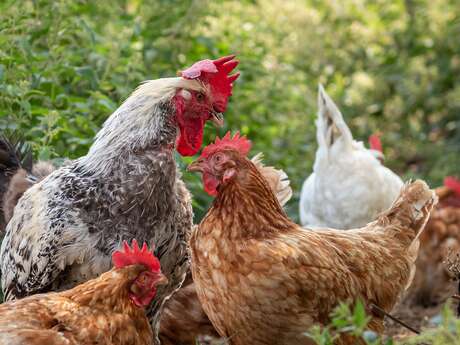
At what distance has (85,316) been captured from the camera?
14.4 feet

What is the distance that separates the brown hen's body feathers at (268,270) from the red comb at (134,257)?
35cm

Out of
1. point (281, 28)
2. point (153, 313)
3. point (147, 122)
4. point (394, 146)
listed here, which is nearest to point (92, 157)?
point (147, 122)

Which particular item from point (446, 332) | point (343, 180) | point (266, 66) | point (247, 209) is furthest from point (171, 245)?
point (266, 66)

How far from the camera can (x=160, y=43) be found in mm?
7980

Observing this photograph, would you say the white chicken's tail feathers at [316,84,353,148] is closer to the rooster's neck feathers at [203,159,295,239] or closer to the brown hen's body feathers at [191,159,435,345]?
the brown hen's body feathers at [191,159,435,345]

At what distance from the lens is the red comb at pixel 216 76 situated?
5199 millimetres

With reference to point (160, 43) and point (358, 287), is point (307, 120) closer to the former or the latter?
point (160, 43)

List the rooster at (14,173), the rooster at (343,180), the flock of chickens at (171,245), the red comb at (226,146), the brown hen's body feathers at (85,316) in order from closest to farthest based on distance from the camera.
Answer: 1. the brown hen's body feathers at (85,316)
2. the flock of chickens at (171,245)
3. the red comb at (226,146)
4. the rooster at (14,173)
5. the rooster at (343,180)

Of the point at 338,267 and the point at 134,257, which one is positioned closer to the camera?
the point at 134,257

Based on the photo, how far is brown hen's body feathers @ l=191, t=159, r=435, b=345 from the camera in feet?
15.2

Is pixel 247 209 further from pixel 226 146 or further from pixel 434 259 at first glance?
pixel 434 259

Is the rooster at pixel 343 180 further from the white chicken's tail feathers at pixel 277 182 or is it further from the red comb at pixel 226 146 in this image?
the red comb at pixel 226 146

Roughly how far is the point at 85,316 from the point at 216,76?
1.58 meters

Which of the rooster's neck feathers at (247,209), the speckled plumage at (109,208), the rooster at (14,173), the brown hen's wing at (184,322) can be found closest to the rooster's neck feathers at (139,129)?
the speckled plumage at (109,208)
